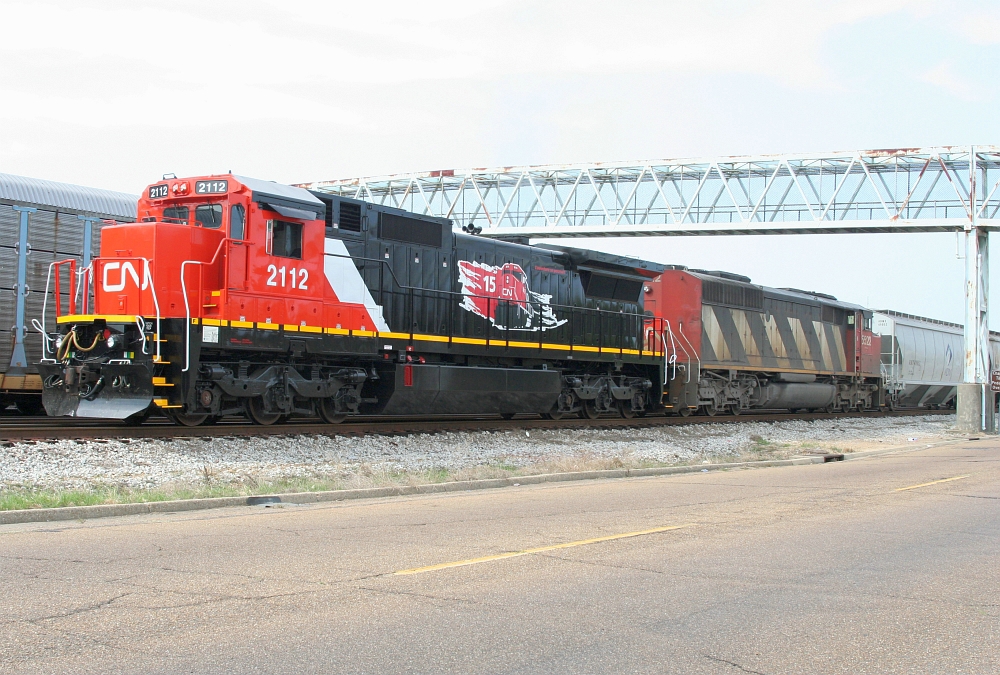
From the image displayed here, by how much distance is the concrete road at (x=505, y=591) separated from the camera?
464cm

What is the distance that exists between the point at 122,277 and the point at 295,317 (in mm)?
2621

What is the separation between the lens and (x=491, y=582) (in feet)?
20.5

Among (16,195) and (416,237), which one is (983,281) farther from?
(16,195)

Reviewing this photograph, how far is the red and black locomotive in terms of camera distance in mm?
13570

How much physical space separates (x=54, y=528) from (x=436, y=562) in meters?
3.55

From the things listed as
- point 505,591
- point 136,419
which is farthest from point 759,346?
point 505,591

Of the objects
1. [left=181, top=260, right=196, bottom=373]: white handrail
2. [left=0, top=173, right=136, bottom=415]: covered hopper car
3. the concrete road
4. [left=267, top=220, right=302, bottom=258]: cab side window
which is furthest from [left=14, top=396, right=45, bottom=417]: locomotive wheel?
the concrete road

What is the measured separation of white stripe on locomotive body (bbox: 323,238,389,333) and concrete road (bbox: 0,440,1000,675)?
6.11 m

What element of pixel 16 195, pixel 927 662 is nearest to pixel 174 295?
pixel 16 195

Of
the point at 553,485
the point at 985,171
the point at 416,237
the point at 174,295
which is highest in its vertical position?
the point at 985,171

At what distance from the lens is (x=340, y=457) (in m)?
13.9

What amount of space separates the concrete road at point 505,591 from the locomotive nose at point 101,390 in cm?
462

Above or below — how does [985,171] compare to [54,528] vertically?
above

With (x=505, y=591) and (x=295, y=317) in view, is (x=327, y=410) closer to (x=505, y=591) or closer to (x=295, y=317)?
(x=295, y=317)
